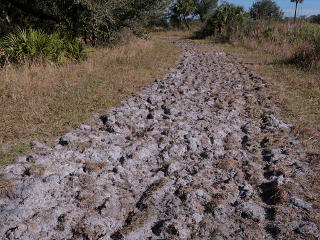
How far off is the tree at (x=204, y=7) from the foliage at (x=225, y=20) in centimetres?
1435

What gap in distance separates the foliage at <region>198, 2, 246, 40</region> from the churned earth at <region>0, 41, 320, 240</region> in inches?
643

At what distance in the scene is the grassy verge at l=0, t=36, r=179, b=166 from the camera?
457 cm

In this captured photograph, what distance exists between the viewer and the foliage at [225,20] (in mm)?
20250

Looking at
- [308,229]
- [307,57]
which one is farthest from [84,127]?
[307,57]

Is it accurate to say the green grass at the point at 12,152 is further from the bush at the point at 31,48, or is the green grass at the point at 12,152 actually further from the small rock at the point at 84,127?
the bush at the point at 31,48

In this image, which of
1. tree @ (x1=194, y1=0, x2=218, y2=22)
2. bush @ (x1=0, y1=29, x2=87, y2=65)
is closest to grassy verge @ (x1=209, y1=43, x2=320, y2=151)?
bush @ (x1=0, y1=29, x2=87, y2=65)

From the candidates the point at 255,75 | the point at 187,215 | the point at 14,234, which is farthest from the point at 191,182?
the point at 255,75

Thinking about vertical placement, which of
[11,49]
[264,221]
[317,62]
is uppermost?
[11,49]

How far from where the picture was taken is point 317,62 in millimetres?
9539

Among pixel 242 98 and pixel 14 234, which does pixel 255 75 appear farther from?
pixel 14 234

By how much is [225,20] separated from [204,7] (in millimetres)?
15886

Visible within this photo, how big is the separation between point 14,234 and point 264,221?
94.6 inches

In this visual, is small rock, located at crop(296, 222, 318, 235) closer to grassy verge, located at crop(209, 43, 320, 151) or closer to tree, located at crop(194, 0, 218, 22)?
grassy verge, located at crop(209, 43, 320, 151)

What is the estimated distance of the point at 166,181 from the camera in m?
3.42
